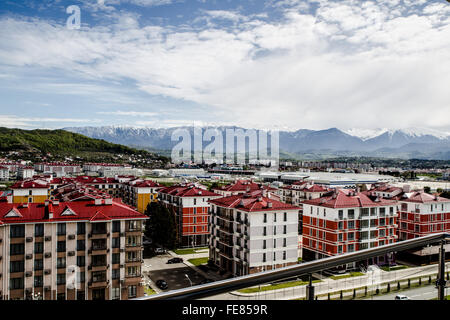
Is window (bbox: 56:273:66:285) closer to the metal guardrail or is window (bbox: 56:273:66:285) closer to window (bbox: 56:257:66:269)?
window (bbox: 56:257:66:269)

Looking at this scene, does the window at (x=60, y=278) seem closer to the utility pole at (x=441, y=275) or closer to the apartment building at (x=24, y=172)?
the utility pole at (x=441, y=275)

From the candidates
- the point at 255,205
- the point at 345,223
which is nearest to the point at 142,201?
the point at 255,205

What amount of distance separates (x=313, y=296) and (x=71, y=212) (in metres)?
10.7

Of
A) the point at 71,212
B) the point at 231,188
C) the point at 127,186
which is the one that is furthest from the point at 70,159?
the point at 71,212

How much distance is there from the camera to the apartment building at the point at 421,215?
17438 mm

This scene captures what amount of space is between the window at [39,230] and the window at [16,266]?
82 cm

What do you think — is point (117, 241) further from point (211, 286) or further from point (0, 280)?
point (211, 286)

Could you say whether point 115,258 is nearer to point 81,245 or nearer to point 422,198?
point 81,245

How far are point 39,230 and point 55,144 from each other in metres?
53.7

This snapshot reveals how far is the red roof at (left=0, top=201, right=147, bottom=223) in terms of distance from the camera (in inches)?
413

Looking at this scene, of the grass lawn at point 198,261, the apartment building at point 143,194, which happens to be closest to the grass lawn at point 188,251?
the grass lawn at point 198,261

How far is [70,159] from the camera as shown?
5747 cm

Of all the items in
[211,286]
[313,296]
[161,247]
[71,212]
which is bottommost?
[161,247]
